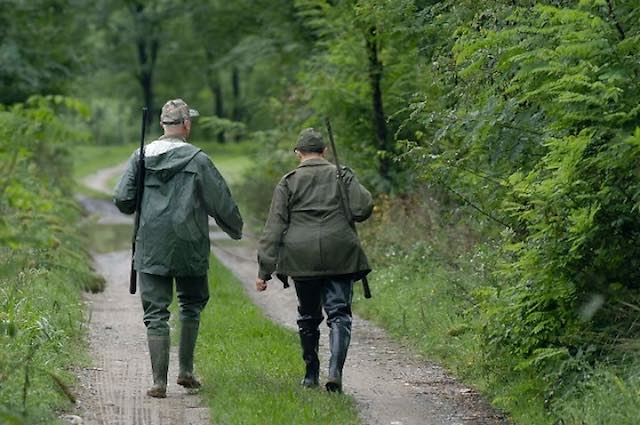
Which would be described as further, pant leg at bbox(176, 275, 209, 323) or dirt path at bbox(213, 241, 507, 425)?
pant leg at bbox(176, 275, 209, 323)

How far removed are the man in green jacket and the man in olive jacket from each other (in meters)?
0.38

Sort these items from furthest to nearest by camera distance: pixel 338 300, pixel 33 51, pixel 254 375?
pixel 33 51 → pixel 254 375 → pixel 338 300

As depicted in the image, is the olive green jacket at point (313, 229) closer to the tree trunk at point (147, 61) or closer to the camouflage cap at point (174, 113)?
the camouflage cap at point (174, 113)

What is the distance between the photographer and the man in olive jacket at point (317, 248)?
367 inches

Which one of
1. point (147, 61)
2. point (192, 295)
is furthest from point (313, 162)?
point (147, 61)

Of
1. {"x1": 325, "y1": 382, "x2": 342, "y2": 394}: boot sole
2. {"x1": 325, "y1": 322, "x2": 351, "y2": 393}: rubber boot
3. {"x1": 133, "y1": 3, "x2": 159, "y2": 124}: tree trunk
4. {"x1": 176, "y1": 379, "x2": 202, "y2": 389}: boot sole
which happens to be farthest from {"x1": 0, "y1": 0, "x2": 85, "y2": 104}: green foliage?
{"x1": 133, "y1": 3, "x2": 159, "y2": 124}: tree trunk

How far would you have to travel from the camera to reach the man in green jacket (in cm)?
921

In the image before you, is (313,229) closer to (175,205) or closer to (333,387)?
(175,205)

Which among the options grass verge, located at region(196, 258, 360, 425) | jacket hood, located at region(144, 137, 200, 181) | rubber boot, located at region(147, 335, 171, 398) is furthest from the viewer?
jacket hood, located at region(144, 137, 200, 181)

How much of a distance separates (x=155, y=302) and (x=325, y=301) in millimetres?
1310

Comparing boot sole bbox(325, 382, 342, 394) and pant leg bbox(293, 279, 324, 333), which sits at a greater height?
pant leg bbox(293, 279, 324, 333)

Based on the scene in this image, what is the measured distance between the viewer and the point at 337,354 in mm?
9305

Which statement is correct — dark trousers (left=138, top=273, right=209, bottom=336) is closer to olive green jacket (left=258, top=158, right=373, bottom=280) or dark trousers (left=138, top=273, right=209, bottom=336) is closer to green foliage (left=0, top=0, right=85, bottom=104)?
olive green jacket (left=258, top=158, right=373, bottom=280)

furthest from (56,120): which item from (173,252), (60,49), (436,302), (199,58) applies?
(199,58)
